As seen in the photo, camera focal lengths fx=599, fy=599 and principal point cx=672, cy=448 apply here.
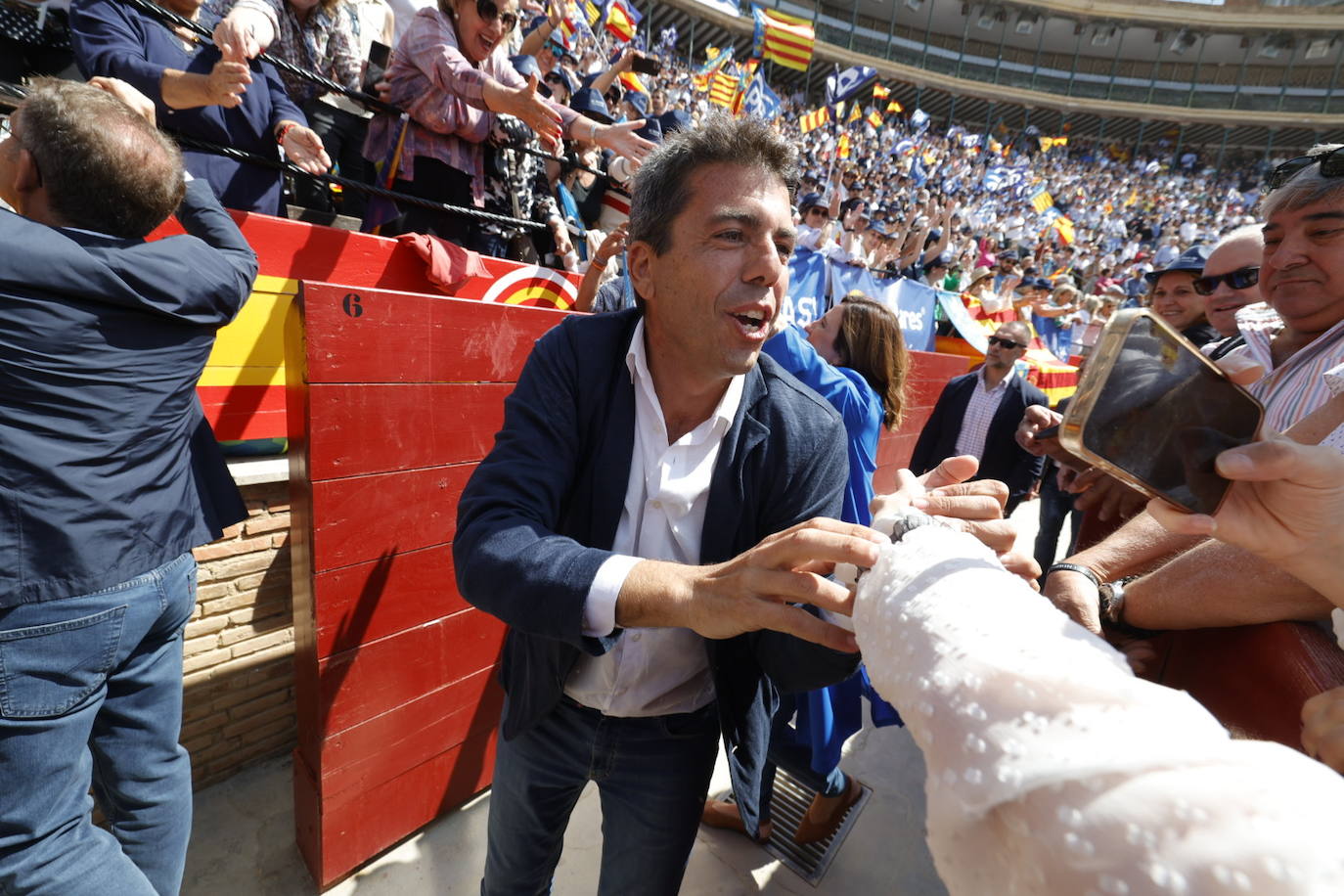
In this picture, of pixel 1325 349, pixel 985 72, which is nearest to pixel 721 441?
pixel 1325 349

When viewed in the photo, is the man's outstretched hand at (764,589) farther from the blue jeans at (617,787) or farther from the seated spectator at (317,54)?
the seated spectator at (317,54)

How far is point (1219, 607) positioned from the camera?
123cm

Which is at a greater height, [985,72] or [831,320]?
[985,72]

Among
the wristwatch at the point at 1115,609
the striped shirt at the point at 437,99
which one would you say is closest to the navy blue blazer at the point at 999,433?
the wristwatch at the point at 1115,609

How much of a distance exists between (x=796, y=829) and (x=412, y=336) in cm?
256

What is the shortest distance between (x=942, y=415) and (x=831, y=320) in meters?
2.02

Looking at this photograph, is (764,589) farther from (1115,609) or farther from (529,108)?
(529,108)

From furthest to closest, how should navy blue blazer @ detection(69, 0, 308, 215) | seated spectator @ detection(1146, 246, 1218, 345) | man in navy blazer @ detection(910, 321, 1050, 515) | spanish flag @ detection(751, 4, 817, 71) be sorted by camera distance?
spanish flag @ detection(751, 4, 817, 71) → man in navy blazer @ detection(910, 321, 1050, 515) → seated spectator @ detection(1146, 246, 1218, 345) → navy blue blazer @ detection(69, 0, 308, 215)

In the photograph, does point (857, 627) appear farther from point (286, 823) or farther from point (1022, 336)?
point (1022, 336)

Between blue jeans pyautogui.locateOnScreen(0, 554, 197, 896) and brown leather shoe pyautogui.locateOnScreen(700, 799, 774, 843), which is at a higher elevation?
blue jeans pyautogui.locateOnScreen(0, 554, 197, 896)

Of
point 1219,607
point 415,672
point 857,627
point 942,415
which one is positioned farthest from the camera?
point 942,415

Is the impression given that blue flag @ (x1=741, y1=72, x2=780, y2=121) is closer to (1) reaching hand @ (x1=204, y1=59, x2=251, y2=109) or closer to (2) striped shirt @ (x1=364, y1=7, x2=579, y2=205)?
(2) striped shirt @ (x1=364, y1=7, x2=579, y2=205)

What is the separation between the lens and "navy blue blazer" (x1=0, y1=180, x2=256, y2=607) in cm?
→ 133

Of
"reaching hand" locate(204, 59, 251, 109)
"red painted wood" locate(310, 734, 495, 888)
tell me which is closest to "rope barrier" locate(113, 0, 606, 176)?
"reaching hand" locate(204, 59, 251, 109)
